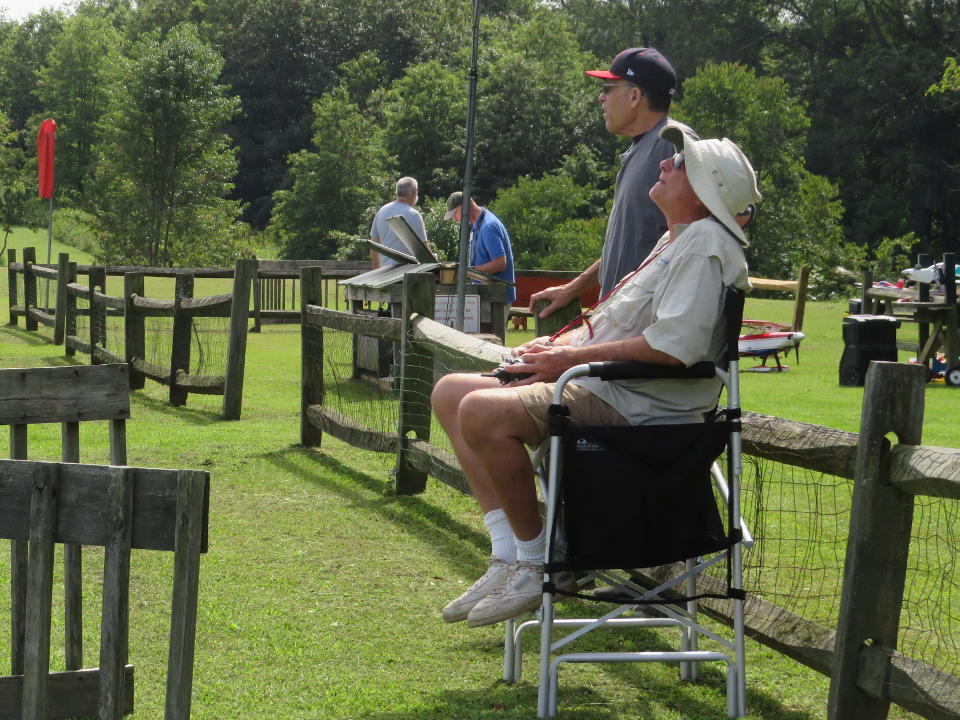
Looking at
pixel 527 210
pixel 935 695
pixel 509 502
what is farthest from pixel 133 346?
pixel 527 210

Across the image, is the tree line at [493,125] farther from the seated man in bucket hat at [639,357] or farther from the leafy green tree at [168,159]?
the seated man in bucket hat at [639,357]

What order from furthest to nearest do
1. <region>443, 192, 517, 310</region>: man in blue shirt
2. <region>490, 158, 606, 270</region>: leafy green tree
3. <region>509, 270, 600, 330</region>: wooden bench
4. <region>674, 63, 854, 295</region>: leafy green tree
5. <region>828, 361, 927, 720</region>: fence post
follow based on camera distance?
<region>674, 63, 854, 295</region>: leafy green tree < <region>490, 158, 606, 270</region>: leafy green tree < <region>509, 270, 600, 330</region>: wooden bench < <region>443, 192, 517, 310</region>: man in blue shirt < <region>828, 361, 927, 720</region>: fence post

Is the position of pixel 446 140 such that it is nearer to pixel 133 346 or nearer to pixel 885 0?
pixel 885 0

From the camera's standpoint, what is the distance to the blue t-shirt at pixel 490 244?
12.4 metres

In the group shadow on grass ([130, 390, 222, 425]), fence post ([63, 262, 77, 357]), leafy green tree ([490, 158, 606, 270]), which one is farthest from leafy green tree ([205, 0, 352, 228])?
shadow on grass ([130, 390, 222, 425])

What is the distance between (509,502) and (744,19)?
2202 inches

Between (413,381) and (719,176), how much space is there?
14.0ft

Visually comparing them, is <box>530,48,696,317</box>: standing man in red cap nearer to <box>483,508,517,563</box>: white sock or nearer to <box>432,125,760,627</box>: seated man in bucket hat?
<box>432,125,760,627</box>: seated man in bucket hat

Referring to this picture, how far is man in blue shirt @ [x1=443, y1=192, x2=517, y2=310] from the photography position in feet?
40.2

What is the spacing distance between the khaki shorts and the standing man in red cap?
3.30ft

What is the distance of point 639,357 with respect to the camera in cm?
403

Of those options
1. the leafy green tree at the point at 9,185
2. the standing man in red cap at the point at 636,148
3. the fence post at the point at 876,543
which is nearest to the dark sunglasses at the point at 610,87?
the standing man in red cap at the point at 636,148

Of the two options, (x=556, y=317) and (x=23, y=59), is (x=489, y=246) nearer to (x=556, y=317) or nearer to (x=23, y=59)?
(x=556, y=317)

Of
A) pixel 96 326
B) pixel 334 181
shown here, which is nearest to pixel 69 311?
pixel 96 326
